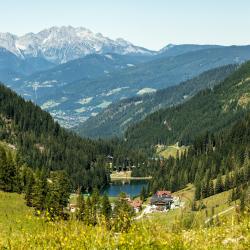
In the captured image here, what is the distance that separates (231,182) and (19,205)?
11437 cm

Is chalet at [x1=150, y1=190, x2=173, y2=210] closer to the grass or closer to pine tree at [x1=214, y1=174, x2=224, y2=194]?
pine tree at [x1=214, y1=174, x2=224, y2=194]

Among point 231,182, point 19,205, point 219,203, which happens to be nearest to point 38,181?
point 19,205

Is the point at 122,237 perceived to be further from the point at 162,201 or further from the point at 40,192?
the point at 162,201

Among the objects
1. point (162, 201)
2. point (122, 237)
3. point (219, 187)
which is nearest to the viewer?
point (122, 237)

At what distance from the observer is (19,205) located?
87.4 meters

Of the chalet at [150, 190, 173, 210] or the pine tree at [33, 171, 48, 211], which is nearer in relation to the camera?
the pine tree at [33, 171, 48, 211]

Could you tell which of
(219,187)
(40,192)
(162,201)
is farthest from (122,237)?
(219,187)

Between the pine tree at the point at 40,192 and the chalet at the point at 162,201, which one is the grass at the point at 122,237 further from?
the chalet at the point at 162,201

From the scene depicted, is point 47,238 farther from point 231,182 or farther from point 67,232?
point 231,182

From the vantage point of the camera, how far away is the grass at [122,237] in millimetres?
12008

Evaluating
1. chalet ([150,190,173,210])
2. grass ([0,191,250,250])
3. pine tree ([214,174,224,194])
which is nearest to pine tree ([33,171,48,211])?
grass ([0,191,250,250])

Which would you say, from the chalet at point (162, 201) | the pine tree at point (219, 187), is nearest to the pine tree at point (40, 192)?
the chalet at point (162, 201)

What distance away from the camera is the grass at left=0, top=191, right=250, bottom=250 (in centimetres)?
1201

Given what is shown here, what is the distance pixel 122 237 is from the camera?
12.0 m
